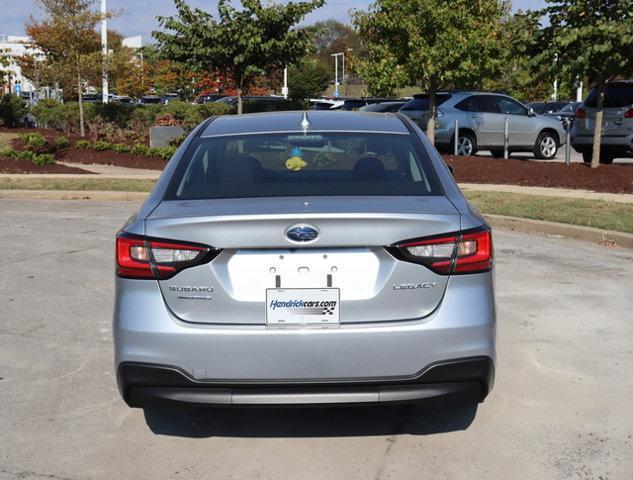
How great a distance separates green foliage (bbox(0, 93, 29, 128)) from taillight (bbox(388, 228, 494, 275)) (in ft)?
96.1

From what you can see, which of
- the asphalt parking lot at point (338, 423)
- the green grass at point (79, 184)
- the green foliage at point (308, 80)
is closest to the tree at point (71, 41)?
the green grass at point (79, 184)

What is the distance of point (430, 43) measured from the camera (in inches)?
824

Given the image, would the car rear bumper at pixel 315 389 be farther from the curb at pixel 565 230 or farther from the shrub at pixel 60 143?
the shrub at pixel 60 143

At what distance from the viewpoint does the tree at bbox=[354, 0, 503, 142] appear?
2041 centimetres

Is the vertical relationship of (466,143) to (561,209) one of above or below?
above

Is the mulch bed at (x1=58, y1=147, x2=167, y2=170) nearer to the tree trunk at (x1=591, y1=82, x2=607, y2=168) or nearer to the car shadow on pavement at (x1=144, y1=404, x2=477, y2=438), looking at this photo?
the tree trunk at (x1=591, y1=82, x2=607, y2=168)

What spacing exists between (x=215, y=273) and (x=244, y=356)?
1.26 ft

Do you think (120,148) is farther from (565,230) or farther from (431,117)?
(565,230)

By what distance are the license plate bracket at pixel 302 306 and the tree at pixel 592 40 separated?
12806 millimetres

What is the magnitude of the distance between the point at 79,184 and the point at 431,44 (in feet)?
28.4

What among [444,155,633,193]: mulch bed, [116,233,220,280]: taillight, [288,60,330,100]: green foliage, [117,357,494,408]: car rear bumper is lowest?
[444,155,633,193]: mulch bed

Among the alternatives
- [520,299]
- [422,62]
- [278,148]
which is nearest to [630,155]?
[422,62]

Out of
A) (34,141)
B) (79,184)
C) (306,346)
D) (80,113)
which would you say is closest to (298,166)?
(306,346)

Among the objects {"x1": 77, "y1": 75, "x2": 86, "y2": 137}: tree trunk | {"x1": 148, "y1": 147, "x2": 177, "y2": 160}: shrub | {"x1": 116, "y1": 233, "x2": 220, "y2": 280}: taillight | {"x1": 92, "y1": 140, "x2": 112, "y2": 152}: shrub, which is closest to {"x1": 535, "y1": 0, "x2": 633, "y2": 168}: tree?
{"x1": 148, "y1": 147, "x2": 177, "y2": 160}: shrub
